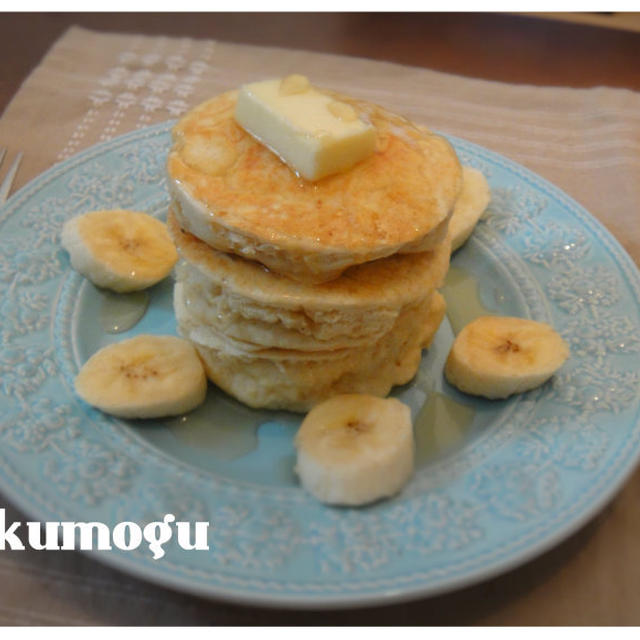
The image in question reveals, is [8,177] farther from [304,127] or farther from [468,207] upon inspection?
[468,207]

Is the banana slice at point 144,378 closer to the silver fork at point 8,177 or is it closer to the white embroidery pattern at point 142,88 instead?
the silver fork at point 8,177

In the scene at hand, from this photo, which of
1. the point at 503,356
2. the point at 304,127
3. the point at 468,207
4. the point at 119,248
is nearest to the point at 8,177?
the point at 119,248

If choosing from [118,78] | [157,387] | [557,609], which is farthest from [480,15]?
[557,609]

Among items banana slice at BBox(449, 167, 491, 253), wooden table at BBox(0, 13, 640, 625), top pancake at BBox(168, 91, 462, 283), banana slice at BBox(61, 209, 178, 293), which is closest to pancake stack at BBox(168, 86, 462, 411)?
top pancake at BBox(168, 91, 462, 283)

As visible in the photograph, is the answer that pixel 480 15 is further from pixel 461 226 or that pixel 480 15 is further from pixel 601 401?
pixel 601 401

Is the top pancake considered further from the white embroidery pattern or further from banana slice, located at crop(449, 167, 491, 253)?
the white embroidery pattern

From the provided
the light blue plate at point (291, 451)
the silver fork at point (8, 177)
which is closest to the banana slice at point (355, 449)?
the light blue plate at point (291, 451)
